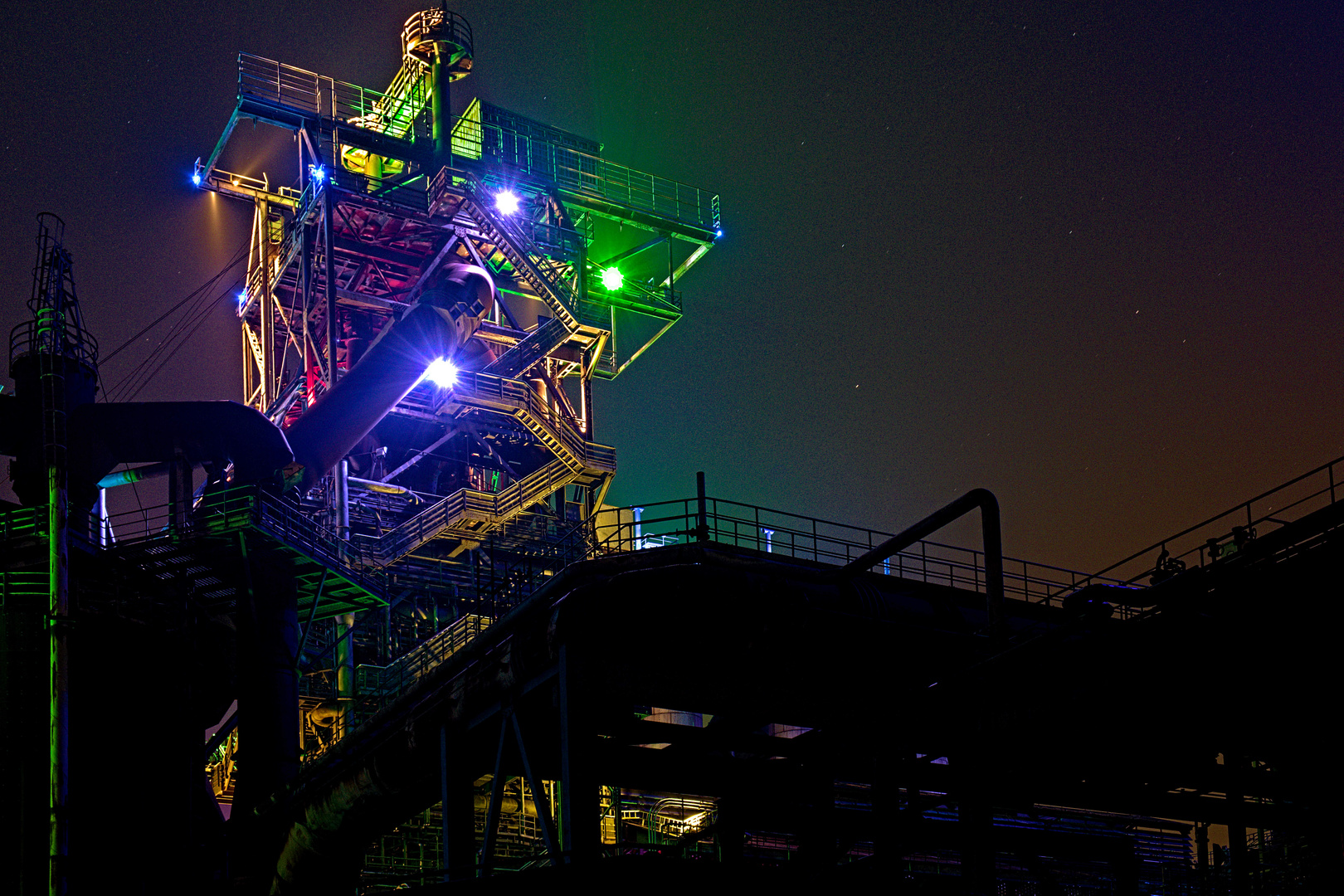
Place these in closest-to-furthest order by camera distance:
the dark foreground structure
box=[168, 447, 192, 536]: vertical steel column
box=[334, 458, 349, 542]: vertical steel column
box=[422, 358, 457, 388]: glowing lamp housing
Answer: the dark foreground structure < box=[168, 447, 192, 536]: vertical steel column < box=[334, 458, 349, 542]: vertical steel column < box=[422, 358, 457, 388]: glowing lamp housing

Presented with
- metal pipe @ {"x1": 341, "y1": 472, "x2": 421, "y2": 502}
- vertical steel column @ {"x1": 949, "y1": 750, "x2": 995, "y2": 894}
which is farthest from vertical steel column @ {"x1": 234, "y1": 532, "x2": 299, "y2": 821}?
vertical steel column @ {"x1": 949, "y1": 750, "x2": 995, "y2": 894}

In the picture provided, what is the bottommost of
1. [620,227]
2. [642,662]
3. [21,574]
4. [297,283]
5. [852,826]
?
[852,826]

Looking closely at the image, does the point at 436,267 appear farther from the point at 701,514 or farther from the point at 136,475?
the point at 701,514

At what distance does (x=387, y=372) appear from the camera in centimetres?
5347

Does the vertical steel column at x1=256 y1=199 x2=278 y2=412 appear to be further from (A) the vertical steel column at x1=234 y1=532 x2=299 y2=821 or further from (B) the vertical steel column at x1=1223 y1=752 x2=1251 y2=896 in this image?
(B) the vertical steel column at x1=1223 y1=752 x2=1251 y2=896

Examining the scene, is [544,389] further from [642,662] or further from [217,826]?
[642,662]

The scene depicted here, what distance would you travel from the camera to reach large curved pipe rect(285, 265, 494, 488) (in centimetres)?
5084

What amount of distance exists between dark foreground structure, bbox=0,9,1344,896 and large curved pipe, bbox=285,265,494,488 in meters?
0.16

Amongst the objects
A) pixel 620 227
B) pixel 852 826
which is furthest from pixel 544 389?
pixel 852 826

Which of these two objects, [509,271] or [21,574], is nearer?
[21,574]

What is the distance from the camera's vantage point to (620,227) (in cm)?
6862

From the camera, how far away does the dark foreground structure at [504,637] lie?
24.7 meters

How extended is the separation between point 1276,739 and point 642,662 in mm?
11807

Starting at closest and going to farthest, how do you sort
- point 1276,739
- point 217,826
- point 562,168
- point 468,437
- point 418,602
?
point 1276,739 → point 217,826 → point 418,602 → point 468,437 → point 562,168
